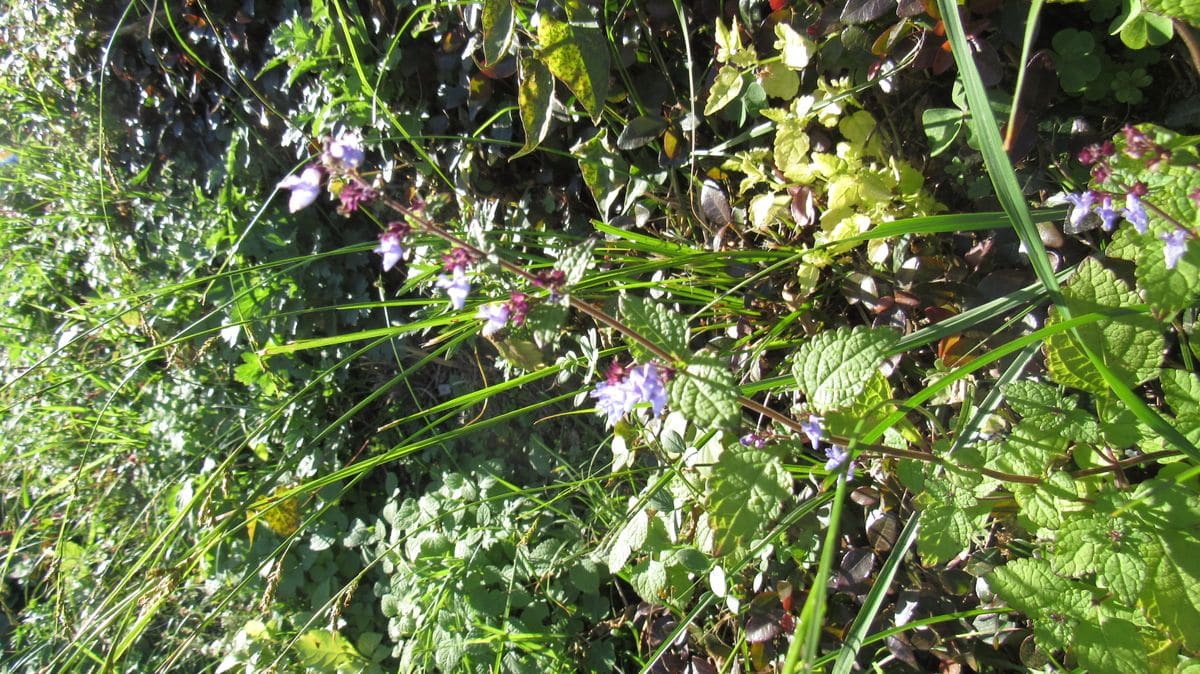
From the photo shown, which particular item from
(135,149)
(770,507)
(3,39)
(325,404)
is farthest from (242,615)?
(3,39)

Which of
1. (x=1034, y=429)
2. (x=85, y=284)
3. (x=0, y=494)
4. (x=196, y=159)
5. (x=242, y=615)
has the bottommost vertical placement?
(x=242, y=615)

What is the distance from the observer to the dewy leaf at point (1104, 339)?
765 millimetres

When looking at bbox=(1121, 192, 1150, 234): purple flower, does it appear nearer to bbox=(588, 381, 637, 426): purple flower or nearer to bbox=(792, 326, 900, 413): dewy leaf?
bbox=(792, 326, 900, 413): dewy leaf

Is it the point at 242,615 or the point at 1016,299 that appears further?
→ the point at 242,615

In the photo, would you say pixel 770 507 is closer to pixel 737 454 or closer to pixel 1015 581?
pixel 737 454

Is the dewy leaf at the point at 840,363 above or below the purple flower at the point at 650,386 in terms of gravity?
below

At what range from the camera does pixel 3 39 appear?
7.87 ft

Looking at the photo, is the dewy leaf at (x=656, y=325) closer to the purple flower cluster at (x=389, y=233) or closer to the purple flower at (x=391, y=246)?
the purple flower cluster at (x=389, y=233)

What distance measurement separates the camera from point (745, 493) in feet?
2.42

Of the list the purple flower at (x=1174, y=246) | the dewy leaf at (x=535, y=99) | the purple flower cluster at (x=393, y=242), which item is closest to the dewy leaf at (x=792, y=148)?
the dewy leaf at (x=535, y=99)

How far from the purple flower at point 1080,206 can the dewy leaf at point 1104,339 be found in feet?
0.20

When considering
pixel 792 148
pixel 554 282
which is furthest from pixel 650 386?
pixel 792 148

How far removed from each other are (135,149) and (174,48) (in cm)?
35

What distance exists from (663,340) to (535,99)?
0.61 m
